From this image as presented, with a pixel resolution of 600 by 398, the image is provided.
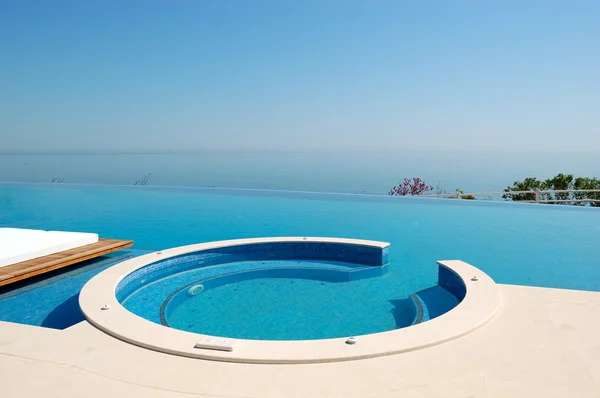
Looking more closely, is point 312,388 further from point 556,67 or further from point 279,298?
point 556,67

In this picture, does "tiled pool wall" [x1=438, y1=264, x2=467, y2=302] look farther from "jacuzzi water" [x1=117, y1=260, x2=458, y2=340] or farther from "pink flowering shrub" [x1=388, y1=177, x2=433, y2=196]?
"pink flowering shrub" [x1=388, y1=177, x2=433, y2=196]

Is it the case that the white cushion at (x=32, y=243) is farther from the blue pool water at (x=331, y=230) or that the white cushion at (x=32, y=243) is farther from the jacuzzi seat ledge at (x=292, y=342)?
the jacuzzi seat ledge at (x=292, y=342)

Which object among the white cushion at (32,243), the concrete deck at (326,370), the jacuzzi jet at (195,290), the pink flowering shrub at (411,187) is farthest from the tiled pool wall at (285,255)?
the pink flowering shrub at (411,187)

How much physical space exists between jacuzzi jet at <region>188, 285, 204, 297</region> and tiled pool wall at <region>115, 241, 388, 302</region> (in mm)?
538

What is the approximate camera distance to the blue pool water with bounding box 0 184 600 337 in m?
4.50

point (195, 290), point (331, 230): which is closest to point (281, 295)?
point (195, 290)

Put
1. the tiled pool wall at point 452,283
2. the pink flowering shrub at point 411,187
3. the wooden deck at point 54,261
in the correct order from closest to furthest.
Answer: the tiled pool wall at point 452,283 → the wooden deck at point 54,261 → the pink flowering shrub at point 411,187

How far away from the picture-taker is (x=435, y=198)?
1116cm

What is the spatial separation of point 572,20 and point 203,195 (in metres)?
9.84

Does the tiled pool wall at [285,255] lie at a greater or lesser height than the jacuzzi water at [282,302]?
greater

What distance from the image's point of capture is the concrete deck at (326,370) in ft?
6.95

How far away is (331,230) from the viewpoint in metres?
7.88

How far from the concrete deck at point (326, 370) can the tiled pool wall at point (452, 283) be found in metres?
1.16

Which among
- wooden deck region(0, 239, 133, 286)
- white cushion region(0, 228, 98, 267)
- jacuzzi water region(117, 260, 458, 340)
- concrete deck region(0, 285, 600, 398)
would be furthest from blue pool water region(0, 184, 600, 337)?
concrete deck region(0, 285, 600, 398)
